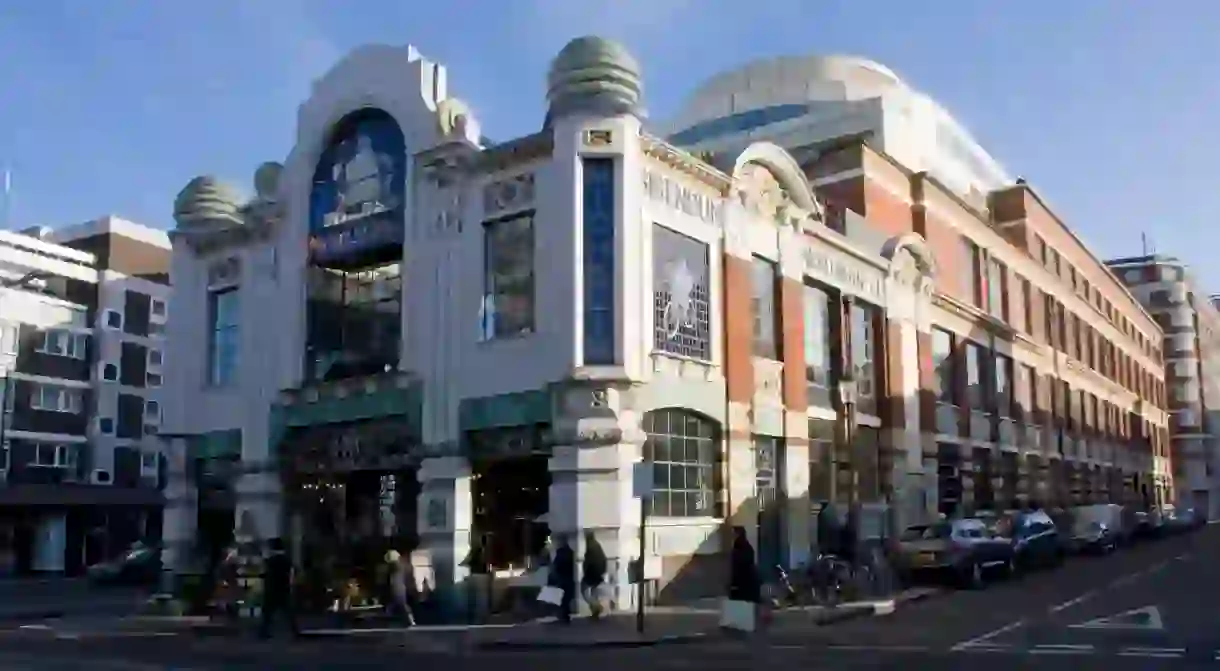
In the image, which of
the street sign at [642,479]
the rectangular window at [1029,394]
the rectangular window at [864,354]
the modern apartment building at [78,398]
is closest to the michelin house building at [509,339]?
the rectangular window at [864,354]

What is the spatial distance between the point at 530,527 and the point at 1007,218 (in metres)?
34.5

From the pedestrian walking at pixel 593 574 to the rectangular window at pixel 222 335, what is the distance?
1331 centimetres

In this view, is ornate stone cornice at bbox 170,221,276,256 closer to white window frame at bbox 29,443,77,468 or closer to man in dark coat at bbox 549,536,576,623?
man in dark coat at bbox 549,536,576,623

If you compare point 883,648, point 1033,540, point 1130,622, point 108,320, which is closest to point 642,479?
point 883,648

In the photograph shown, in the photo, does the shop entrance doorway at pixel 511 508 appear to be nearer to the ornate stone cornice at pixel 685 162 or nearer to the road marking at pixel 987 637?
the ornate stone cornice at pixel 685 162

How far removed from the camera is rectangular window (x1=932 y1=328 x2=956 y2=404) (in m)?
38.3

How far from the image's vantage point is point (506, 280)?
79.4ft

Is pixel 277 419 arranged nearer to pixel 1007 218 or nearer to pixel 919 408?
pixel 919 408

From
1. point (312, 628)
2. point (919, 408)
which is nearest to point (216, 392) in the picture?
point (312, 628)

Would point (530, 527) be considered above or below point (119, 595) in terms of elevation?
above

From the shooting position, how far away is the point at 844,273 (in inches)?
1255

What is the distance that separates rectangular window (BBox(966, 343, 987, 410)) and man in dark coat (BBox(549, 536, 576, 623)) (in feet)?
78.5

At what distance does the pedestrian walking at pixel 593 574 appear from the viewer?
2072 cm

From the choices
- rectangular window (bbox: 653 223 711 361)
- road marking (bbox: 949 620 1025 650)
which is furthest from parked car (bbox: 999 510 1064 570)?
road marking (bbox: 949 620 1025 650)
